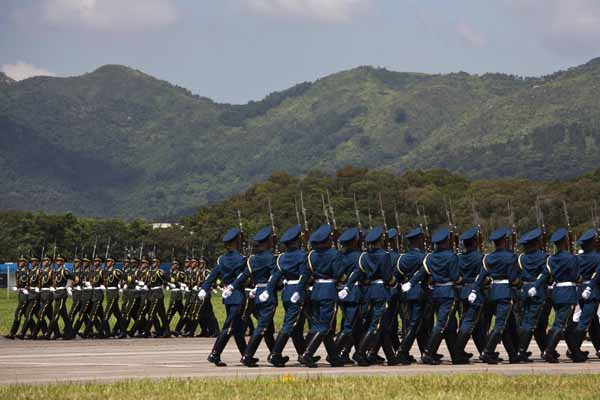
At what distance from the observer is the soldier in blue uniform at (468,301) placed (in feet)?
69.5

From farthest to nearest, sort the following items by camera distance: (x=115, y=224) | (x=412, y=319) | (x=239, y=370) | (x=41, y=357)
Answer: (x=115, y=224)
(x=41, y=357)
(x=412, y=319)
(x=239, y=370)

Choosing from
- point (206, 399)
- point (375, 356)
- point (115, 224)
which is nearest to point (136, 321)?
point (375, 356)

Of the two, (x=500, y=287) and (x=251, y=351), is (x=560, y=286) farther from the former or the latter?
(x=251, y=351)

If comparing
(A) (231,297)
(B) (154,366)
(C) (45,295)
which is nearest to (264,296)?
(A) (231,297)

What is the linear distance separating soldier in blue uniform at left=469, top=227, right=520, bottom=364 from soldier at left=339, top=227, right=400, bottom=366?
1.32 metres

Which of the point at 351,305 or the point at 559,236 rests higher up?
the point at 559,236

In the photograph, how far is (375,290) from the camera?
21.2m

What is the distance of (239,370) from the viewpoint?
66.1 feet

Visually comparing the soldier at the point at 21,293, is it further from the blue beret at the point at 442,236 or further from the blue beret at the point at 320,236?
the blue beret at the point at 442,236

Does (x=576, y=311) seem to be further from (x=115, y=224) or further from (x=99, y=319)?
(x=115, y=224)

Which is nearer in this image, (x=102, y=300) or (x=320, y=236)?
(x=320, y=236)

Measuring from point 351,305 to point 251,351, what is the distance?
1657mm

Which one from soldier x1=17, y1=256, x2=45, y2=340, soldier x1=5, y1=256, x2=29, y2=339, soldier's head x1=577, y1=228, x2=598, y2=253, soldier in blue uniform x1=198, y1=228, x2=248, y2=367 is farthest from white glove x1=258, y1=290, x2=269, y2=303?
soldier x1=5, y1=256, x2=29, y2=339

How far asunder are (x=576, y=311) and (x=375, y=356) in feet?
10.4
